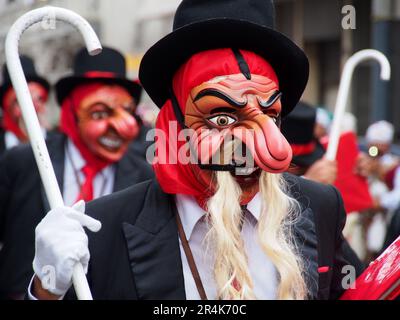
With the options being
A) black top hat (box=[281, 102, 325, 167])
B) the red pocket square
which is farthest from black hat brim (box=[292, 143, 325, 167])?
the red pocket square

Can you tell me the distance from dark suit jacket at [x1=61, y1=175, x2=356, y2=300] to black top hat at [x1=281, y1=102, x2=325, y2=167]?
2298 mm

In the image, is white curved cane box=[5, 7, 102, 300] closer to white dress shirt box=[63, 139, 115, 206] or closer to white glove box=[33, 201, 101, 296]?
white glove box=[33, 201, 101, 296]

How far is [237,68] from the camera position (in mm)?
2557

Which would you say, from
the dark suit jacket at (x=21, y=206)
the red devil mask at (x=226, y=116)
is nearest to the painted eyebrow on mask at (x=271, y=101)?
the red devil mask at (x=226, y=116)

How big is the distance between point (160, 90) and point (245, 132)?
18.2 inches

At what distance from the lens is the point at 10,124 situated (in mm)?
7574

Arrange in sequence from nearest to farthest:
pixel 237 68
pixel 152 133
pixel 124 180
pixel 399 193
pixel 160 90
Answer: pixel 237 68 < pixel 160 90 < pixel 152 133 < pixel 124 180 < pixel 399 193

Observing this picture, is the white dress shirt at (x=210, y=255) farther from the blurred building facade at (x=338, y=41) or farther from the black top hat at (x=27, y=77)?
the blurred building facade at (x=338, y=41)

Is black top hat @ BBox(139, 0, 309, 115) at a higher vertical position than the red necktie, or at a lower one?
higher

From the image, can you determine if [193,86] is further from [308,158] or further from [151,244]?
[308,158]

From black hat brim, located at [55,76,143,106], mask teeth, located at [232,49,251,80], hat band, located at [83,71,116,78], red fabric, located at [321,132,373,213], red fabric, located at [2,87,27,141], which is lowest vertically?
red fabric, located at [321,132,373,213]

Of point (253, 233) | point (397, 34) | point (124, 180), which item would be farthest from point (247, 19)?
point (397, 34)

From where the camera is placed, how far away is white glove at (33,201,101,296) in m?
2.34
